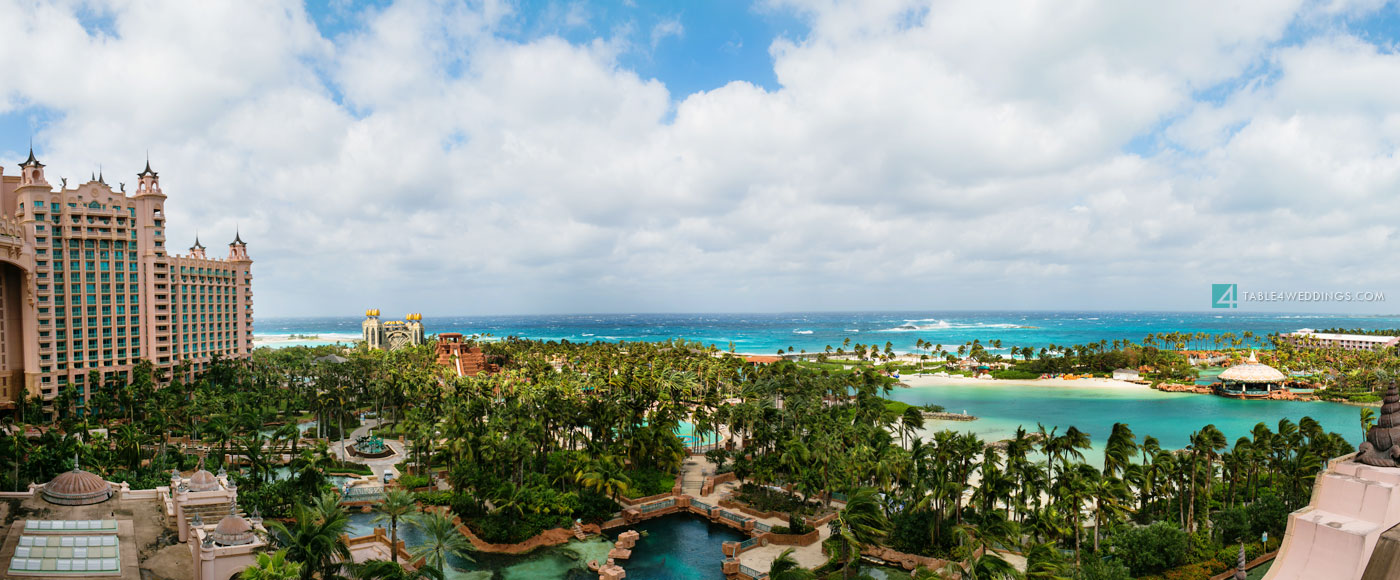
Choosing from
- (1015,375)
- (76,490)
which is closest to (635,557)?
(76,490)

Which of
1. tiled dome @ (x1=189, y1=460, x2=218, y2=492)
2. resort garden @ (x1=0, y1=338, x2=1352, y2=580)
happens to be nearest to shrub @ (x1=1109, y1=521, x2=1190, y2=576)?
resort garden @ (x1=0, y1=338, x2=1352, y2=580)

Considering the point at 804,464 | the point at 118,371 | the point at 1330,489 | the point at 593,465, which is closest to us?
the point at 1330,489

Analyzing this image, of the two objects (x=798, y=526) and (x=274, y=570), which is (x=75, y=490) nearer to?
(x=274, y=570)

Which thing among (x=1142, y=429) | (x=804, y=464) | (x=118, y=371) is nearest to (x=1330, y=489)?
(x=804, y=464)

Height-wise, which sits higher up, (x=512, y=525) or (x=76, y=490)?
(x=76, y=490)

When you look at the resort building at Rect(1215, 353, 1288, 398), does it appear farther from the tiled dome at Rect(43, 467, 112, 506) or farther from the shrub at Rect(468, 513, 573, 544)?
the tiled dome at Rect(43, 467, 112, 506)

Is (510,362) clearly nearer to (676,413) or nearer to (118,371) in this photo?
(118,371)
